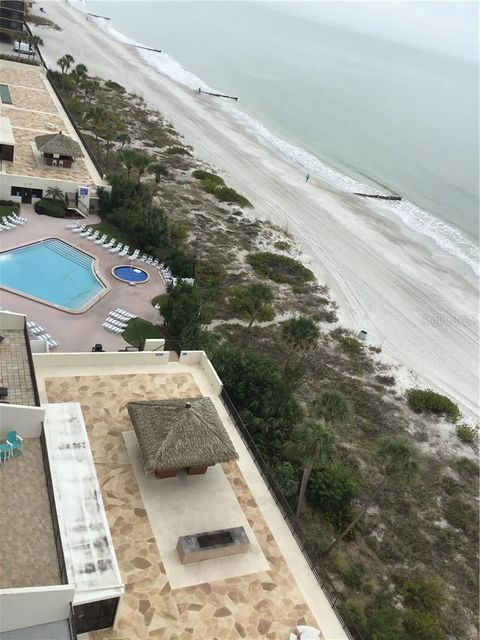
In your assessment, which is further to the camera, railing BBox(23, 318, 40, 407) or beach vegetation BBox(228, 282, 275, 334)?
beach vegetation BBox(228, 282, 275, 334)

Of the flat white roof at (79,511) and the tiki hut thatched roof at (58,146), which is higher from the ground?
the tiki hut thatched roof at (58,146)

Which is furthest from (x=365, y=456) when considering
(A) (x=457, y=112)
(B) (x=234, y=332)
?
(A) (x=457, y=112)

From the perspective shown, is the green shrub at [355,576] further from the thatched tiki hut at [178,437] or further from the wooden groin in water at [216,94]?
the wooden groin in water at [216,94]

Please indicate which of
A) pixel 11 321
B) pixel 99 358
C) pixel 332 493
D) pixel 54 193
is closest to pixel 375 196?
pixel 54 193

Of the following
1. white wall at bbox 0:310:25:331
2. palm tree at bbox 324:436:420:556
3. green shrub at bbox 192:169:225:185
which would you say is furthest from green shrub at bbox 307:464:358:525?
green shrub at bbox 192:169:225:185

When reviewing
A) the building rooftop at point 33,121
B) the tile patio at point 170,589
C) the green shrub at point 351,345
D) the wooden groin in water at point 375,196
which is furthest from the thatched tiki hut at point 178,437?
the wooden groin in water at point 375,196

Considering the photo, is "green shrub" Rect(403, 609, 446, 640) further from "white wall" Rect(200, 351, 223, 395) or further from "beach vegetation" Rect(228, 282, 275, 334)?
"beach vegetation" Rect(228, 282, 275, 334)

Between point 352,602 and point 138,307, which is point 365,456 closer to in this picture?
point 352,602
